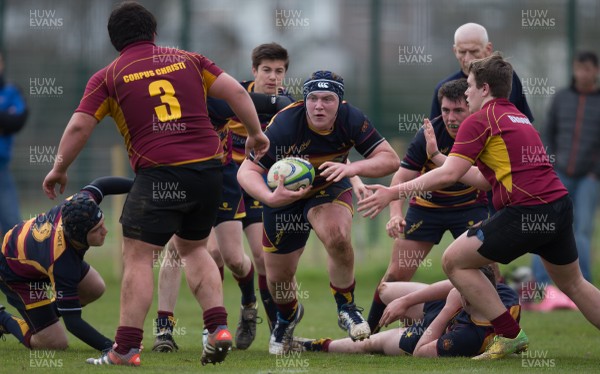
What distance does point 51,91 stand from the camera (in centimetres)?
1345

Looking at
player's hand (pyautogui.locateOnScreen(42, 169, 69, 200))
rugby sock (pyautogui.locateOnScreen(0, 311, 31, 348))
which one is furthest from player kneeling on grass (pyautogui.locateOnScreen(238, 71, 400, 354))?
rugby sock (pyautogui.locateOnScreen(0, 311, 31, 348))

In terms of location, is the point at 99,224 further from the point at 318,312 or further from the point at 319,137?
the point at 318,312

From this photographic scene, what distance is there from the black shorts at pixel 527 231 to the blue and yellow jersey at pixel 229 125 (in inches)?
87.4

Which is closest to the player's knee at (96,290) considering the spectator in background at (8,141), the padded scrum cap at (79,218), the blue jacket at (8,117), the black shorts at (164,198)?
the padded scrum cap at (79,218)

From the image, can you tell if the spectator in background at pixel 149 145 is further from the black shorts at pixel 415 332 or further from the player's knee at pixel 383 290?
the player's knee at pixel 383 290

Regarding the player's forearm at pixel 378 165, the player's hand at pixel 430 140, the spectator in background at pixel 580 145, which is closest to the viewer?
the player's forearm at pixel 378 165

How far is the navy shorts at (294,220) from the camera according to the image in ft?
23.1

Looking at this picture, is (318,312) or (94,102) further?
(318,312)

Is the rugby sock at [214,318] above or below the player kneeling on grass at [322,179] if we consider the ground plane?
below

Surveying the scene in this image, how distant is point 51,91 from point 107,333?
20.0 ft

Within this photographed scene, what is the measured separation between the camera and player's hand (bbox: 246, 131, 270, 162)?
6188 mm

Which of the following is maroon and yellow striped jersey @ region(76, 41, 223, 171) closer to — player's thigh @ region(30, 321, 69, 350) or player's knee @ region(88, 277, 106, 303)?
player's knee @ region(88, 277, 106, 303)

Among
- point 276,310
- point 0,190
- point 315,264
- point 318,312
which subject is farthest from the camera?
point 315,264

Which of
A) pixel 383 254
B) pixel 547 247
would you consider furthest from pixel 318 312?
pixel 547 247
